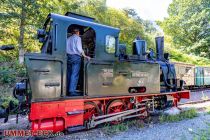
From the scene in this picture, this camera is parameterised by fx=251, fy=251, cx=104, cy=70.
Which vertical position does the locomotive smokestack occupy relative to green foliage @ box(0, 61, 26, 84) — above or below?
above

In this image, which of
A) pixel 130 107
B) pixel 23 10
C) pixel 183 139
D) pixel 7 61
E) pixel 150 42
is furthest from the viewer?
pixel 150 42

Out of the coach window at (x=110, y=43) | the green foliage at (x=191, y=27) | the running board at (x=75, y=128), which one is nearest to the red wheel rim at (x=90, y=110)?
the running board at (x=75, y=128)

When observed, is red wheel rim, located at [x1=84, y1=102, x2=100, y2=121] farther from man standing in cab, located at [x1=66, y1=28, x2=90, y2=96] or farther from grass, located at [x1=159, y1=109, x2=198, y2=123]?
grass, located at [x1=159, y1=109, x2=198, y2=123]

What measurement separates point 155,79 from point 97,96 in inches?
106

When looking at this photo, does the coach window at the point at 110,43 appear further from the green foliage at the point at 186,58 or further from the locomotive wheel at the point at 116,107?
the green foliage at the point at 186,58

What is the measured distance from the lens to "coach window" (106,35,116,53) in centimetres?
721

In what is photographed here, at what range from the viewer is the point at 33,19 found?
14.5 meters

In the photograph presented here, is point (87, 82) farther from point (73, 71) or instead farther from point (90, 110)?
point (90, 110)

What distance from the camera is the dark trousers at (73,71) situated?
6.49 metres

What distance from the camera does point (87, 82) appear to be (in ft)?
21.6

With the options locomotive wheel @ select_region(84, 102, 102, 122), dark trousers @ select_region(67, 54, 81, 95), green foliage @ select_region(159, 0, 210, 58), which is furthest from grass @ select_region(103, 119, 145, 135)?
green foliage @ select_region(159, 0, 210, 58)

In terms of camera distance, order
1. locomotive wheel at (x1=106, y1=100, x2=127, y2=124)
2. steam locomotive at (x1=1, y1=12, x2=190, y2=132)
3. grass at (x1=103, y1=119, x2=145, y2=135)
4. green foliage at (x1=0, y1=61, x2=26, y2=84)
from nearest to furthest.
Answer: steam locomotive at (x1=1, y1=12, x2=190, y2=132), grass at (x1=103, y1=119, x2=145, y2=135), locomotive wheel at (x1=106, y1=100, x2=127, y2=124), green foliage at (x1=0, y1=61, x2=26, y2=84)

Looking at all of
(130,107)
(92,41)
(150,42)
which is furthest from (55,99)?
(150,42)

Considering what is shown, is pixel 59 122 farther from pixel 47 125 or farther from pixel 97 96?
pixel 97 96
